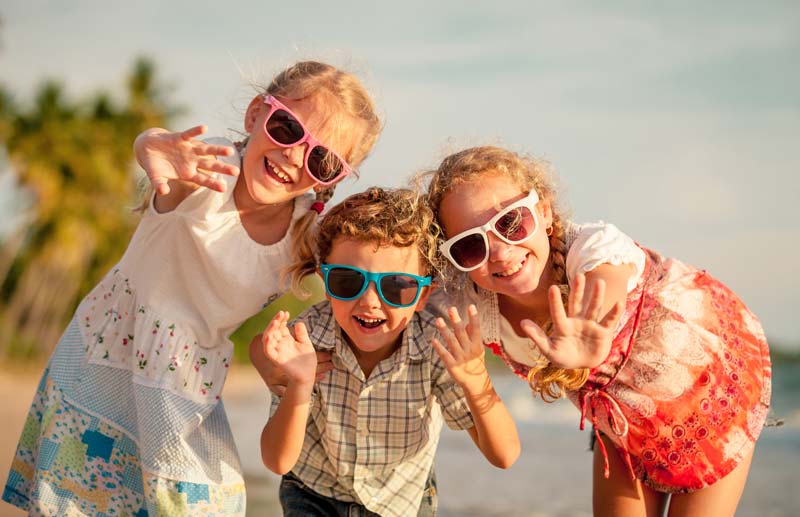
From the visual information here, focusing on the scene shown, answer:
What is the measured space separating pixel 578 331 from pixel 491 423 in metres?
0.54

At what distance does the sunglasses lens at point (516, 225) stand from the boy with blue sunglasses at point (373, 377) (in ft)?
0.99

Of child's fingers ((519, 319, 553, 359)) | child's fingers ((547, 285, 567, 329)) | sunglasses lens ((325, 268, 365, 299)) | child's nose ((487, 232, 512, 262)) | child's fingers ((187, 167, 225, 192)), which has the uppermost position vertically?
child's fingers ((187, 167, 225, 192))

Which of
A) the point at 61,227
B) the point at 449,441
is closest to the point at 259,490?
the point at 449,441

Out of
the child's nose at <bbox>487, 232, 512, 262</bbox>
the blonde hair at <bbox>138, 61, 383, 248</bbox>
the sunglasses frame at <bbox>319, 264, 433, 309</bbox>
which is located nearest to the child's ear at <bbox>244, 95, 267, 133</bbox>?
the blonde hair at <bbox>138, 61, 383, 248</bbox>

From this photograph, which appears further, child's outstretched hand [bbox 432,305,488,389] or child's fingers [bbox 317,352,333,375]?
child's fingers [bbox 317,352,333,375]

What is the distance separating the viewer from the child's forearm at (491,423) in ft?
10.4

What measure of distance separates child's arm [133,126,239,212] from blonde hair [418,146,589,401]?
0.89 meters

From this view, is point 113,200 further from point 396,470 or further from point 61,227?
point 396,470

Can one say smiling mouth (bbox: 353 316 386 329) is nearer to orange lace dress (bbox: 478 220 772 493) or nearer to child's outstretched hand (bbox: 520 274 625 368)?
orange lace dress (bbox: 478 220 772 493)

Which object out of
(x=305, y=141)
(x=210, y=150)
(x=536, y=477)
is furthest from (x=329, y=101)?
(x=536, y=477)

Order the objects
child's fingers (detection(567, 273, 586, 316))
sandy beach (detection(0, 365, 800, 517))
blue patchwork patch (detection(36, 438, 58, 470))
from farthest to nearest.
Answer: sandy beach (detection(0, 365, 800, 517)) < blue patchwork patch (detection(36, 438, 58, 470)) < child's fingers (detection(567, 273, 586, 316))

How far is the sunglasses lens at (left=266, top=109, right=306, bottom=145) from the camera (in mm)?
3424

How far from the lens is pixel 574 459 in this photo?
38.1 feet

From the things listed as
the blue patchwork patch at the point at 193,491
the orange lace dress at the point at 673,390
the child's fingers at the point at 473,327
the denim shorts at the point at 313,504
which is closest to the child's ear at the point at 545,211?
the orange lace dress at the point at 673,390
